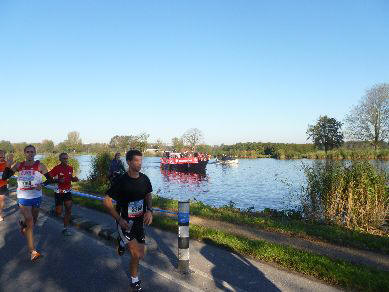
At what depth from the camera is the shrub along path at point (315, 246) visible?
263 inches

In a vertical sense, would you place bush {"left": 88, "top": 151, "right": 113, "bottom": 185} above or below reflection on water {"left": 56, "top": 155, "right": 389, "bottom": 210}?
above

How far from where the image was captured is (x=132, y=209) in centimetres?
502

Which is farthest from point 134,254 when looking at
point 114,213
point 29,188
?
point 29,188

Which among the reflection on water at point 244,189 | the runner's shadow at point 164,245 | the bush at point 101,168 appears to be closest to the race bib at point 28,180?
the runner's shadow at point 164,245

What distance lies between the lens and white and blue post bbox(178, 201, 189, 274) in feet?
19.2

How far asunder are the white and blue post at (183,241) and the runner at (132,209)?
981 millimetres

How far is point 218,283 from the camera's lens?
17.4ft

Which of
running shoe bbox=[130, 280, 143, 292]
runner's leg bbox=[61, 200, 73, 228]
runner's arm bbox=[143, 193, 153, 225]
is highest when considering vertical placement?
runner's arm bbox=[143, 193, 153, 225]

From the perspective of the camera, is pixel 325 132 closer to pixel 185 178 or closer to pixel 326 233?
pixel 185 178

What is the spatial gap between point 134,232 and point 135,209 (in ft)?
1.04

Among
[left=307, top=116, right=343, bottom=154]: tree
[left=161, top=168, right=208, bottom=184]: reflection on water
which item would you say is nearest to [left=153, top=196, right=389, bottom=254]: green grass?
[left=161, top=168, right=208, bottom=184]: reflection on water

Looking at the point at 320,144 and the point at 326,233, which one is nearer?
the point at 326,233

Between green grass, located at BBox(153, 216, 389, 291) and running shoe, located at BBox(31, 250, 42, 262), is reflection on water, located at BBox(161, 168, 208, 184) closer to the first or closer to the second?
green grass, located at BBox(153, 216, 389, 291)

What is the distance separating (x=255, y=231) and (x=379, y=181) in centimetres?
429
